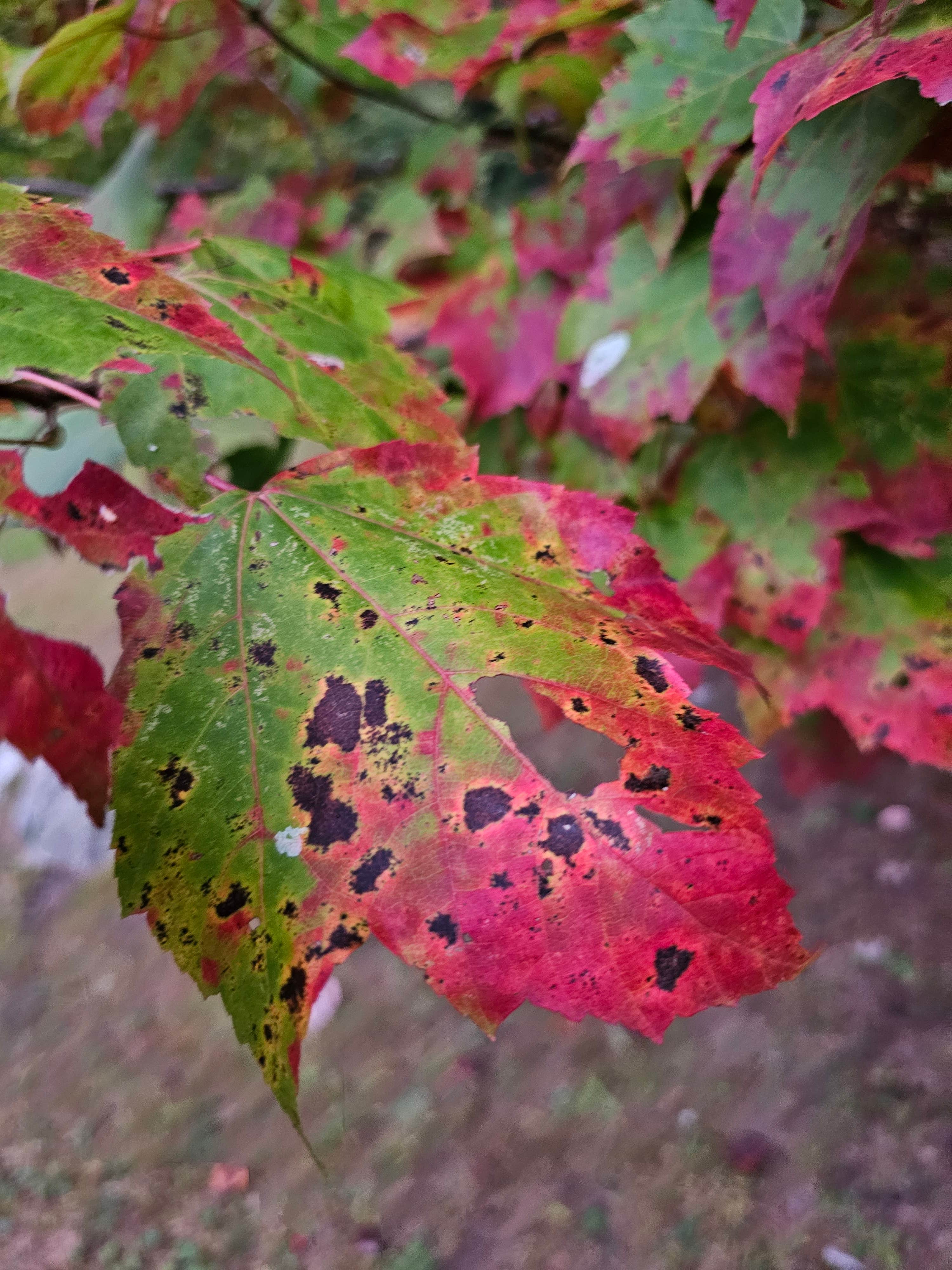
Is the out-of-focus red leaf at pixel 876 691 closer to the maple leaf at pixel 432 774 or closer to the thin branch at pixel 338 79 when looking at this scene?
the maple leaf at pixel 432 774

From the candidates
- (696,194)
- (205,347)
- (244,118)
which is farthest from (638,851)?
(244,118)

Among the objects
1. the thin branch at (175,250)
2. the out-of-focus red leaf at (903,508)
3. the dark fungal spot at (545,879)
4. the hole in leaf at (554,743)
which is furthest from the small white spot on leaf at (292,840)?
the hole in leaf at (554,743)

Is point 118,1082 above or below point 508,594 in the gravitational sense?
below

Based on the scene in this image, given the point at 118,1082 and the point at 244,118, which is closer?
the point at 244,118

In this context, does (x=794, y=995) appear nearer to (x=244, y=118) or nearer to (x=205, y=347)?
(x=205, y=347)

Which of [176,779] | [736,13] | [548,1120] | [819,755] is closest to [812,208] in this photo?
[736,13]
